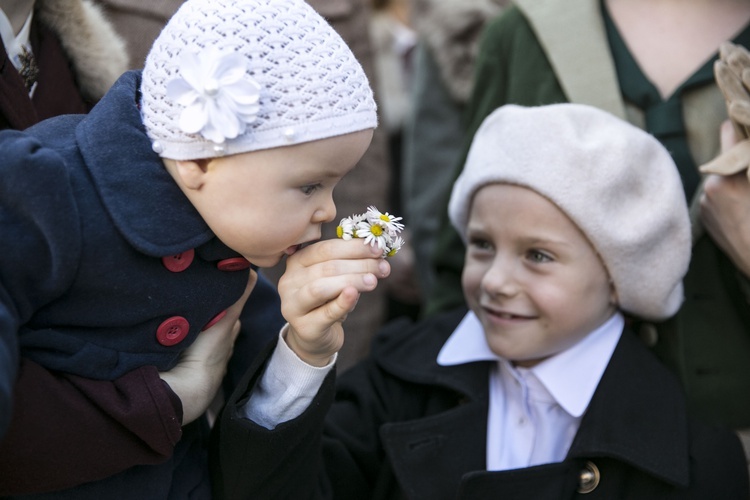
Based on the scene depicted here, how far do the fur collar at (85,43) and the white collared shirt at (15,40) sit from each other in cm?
5

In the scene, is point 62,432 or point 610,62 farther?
point 610,62

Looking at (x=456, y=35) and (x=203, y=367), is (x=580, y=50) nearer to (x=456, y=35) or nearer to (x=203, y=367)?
(x=456, y=35)

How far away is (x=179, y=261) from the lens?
154 centimetres

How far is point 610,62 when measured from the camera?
240cm

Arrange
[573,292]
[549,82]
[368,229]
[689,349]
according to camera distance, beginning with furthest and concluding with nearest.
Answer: [549,82] < [689,349] < [573,292] < [368,229]

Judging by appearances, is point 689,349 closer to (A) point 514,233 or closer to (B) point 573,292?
(B) point 573,292

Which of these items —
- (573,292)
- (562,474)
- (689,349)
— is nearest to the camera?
(562,474)

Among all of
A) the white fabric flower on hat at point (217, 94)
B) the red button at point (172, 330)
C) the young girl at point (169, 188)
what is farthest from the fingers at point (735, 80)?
the red button at point (172, 330)

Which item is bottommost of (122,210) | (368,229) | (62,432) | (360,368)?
(360,368)

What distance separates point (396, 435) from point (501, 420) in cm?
29

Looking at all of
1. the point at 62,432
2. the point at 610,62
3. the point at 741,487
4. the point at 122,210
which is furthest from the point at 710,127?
the point at 62,432

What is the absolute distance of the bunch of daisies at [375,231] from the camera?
163 cm

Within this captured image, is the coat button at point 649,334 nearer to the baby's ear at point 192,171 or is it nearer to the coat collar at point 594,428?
→ the coat collar at point 594,428

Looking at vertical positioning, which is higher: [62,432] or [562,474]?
[62,432]
